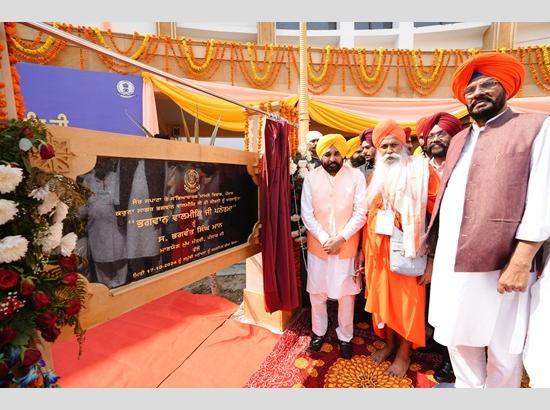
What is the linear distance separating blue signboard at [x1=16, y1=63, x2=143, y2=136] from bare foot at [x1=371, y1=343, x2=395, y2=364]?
5155mm

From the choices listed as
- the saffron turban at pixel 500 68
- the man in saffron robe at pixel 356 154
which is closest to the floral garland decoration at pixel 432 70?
the man in saffron robe at pixel 356 154

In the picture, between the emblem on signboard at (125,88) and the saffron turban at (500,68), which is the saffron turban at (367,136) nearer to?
the saffron turban at (500,68)

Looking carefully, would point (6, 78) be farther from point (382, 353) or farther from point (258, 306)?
point (382, 353)

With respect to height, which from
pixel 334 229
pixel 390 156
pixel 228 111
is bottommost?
pixel 334 229

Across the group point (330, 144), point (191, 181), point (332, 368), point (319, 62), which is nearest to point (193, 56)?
point (319, 62)

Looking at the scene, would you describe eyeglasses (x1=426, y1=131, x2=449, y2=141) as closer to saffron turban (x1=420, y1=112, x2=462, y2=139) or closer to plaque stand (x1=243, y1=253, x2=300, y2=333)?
saffron turban (x1=420, y1=112, x2=462, y2=139)

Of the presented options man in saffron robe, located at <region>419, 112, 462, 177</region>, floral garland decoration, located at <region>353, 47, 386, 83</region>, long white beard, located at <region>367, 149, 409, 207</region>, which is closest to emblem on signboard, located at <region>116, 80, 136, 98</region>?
long white beard, located at <region>367, 149, 409, 207</region>

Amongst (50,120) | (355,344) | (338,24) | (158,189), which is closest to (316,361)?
(355,344)

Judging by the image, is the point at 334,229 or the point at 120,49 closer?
the point at 334,229

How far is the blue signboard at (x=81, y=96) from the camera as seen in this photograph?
13.5 ft

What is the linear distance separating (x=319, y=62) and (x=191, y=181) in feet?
18.1

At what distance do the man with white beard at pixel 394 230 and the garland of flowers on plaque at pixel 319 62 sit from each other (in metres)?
4.54

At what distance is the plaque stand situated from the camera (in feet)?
9.04

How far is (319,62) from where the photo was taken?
6.12m
